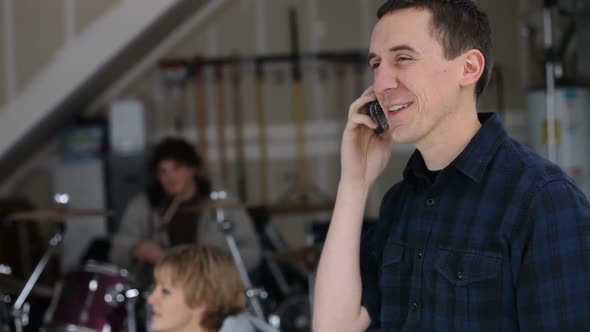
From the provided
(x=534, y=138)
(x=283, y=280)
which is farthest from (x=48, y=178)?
(x=534, y=138)

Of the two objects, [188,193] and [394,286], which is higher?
[394,286]

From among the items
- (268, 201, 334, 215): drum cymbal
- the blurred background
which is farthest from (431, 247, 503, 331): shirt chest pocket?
the blurred background

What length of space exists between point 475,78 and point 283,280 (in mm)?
4229

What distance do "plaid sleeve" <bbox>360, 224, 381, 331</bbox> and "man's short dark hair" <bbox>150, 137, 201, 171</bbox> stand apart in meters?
3.60

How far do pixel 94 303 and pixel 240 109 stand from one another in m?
2.83

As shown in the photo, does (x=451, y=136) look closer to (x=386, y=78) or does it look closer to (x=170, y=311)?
(x=386, y=78)

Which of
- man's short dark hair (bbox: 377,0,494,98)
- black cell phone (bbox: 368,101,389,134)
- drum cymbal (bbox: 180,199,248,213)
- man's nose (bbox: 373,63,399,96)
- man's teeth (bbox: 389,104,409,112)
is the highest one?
man's short dark hair (bbox: 377,0,494,98)

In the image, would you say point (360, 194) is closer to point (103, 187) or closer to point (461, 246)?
point (461, 246)

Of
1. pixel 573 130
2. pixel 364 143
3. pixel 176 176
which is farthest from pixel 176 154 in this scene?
pixel 364 143

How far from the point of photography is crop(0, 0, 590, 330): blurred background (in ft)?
21.0

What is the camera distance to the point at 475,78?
54.4 inches

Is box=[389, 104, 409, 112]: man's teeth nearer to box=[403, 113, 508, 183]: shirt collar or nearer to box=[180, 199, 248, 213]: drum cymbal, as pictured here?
box=[403, 113, 508, 183]: shirt collar

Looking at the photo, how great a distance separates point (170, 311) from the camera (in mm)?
2645

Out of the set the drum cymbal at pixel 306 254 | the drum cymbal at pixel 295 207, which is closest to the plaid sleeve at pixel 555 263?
the drum cymbal at pixel 306 254
